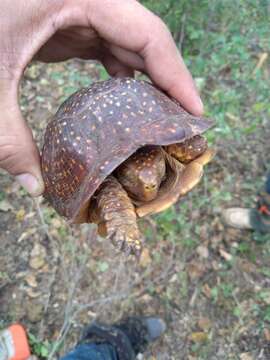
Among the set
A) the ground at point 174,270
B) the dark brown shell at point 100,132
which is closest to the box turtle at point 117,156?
the dark brown shell at point 100,132

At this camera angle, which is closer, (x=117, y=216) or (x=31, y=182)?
(x=117, y=216)

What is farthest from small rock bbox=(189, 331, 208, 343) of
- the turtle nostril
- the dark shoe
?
the turtle nostril

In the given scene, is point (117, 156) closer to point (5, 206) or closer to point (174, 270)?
point (174, 270)

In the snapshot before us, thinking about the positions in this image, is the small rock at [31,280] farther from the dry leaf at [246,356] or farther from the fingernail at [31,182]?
the dry leaf at [246,356]

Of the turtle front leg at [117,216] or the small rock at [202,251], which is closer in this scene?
the turtle front leg at [117,216]

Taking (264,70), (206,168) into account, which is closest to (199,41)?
(264,70)

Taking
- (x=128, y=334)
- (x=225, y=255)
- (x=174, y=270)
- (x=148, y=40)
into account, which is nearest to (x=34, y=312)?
(x=128, y=334)
